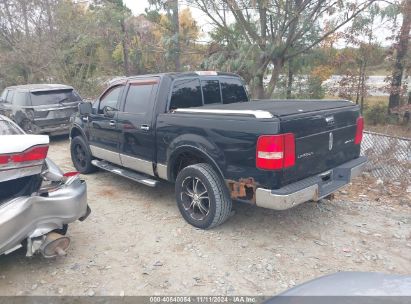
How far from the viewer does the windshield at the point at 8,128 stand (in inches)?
146

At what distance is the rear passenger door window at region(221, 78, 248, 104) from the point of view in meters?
5.20

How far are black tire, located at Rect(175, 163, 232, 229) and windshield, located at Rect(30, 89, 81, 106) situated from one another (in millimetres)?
6582

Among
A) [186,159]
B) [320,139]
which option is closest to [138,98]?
[186,159]

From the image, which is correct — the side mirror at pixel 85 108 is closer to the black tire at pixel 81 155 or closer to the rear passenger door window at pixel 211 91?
the black tire at pixel 81 155

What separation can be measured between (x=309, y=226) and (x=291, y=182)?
1.01 meters

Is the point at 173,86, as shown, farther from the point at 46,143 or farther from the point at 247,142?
the point at 46,143

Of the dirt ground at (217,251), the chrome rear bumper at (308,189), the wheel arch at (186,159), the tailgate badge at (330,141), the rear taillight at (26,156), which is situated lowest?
the dirt ground at (217,251)

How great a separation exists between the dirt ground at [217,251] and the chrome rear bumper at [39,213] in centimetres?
50

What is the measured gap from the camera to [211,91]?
5.00 metres

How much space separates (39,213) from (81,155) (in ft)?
11.5

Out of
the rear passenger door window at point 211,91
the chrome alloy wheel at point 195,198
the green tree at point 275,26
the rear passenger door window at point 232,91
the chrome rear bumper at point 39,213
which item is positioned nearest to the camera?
the chrome rear bumper at point 39,213

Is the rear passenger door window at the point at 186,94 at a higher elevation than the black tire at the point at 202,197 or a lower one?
higher

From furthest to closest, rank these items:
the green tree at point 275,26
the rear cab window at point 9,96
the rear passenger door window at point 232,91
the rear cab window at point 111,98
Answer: the rear cab window at point 9,96, the green tree at point 275,26, the rear cab window at point 111,98, the rear passenger door window at point 232,91

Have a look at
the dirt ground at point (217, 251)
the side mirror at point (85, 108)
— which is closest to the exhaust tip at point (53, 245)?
the dirt ground at point (217, 251)
